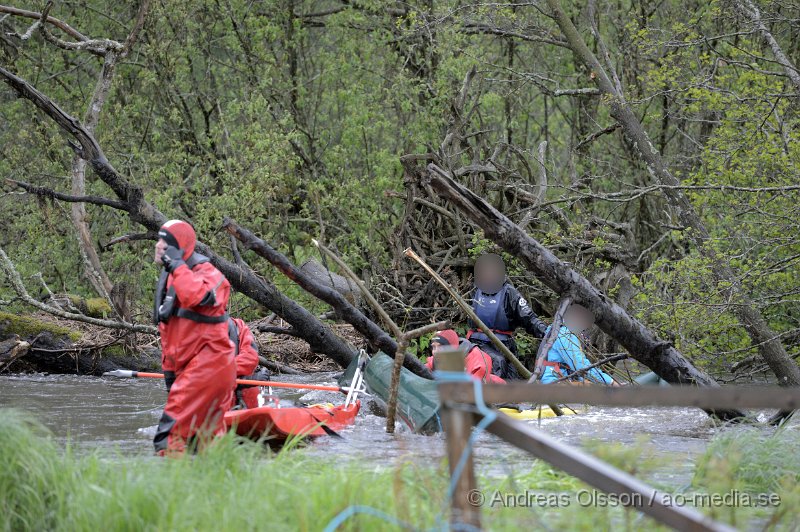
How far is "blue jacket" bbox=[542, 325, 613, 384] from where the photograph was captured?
8.66m

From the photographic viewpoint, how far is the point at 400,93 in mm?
15031

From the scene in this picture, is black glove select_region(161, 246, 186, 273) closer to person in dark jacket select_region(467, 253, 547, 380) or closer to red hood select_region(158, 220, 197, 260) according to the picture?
A: red hood select_region(158, 220, 197, 260)

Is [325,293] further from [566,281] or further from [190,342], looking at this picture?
[190,342]

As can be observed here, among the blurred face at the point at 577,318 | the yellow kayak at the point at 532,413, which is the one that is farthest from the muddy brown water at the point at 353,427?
the blurred face at the point at 577,318

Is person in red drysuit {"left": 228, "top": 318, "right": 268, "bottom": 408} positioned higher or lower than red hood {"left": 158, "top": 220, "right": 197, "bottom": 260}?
lower

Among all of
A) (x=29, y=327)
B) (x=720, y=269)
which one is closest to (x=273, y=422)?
(x=720, y=269)

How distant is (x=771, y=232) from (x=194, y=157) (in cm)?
992

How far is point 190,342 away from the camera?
581 cm

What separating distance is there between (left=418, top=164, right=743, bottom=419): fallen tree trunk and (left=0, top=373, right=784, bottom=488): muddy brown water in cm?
63

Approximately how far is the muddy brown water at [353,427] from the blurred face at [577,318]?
0.90 metres

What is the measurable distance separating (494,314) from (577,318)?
252 centimetres

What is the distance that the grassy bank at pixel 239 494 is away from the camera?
3.35m

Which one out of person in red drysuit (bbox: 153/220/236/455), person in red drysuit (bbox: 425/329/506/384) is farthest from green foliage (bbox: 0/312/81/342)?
person in red drysuit (bbox: 153/220/236/455)

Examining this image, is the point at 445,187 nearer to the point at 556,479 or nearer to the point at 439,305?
the point at 556,479
